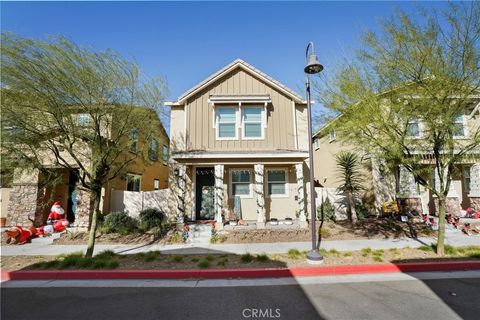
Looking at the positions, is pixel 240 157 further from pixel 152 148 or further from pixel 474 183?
pixel 474 183

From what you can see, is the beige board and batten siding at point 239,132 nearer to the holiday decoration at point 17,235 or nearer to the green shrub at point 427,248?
the green shrub at point 427,248

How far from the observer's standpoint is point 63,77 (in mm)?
6312

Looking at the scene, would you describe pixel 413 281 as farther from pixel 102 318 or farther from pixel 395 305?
pixel 102 318

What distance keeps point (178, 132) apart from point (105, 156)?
5601mm

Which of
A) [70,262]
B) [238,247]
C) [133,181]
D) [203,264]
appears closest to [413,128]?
[238,247]

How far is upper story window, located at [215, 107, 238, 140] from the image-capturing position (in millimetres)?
12133

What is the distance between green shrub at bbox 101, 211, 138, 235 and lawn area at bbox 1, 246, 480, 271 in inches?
105

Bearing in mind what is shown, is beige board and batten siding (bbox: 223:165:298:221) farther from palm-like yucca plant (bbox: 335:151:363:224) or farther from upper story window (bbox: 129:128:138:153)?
upper story window (bbox: 129:128:138:153)

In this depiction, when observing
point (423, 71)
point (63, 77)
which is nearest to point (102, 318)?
point (63, 77)

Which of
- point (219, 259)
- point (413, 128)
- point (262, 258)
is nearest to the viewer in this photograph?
point (262, 258)

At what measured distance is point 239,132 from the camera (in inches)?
474

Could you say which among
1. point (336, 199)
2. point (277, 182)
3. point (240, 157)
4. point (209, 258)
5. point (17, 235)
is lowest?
point (209, 258)

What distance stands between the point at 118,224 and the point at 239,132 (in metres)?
7.18

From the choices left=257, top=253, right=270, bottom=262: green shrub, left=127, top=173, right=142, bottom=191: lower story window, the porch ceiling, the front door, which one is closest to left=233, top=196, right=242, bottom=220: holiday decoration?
the front door
